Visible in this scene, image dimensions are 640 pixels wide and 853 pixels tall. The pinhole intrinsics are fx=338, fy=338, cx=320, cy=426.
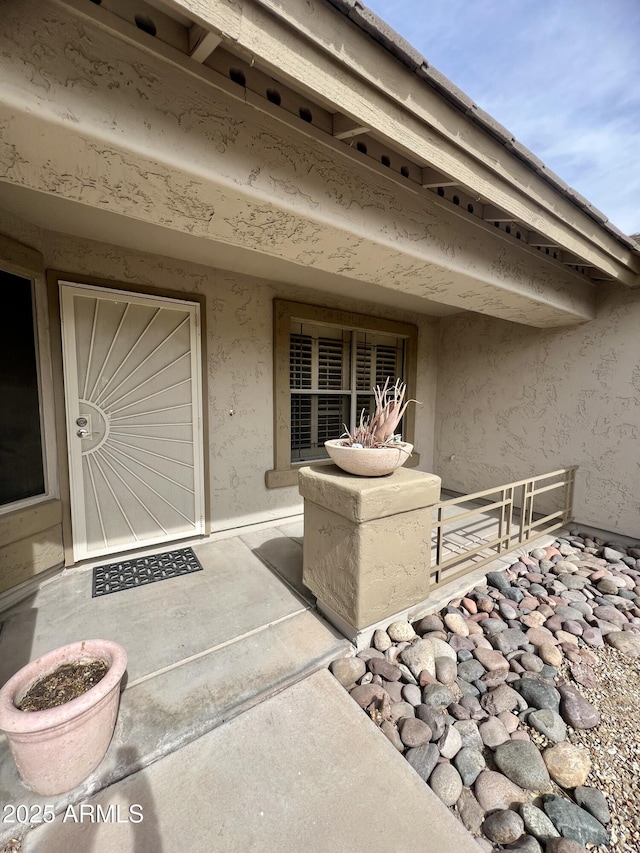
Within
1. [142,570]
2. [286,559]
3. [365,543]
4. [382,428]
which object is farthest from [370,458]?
[142,570]

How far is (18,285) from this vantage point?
2.59m

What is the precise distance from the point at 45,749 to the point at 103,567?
2005 mm

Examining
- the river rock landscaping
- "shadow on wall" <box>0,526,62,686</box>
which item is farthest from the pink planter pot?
the river rock landscaping

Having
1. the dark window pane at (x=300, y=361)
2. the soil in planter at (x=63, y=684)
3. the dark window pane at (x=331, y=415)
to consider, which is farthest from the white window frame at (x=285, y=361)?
the soil in planter at (x=63, y=684)

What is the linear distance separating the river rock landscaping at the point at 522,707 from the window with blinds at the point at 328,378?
2.61m

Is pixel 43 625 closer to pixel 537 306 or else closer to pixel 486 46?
pixel 537 306

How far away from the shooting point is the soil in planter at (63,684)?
142 centimetres

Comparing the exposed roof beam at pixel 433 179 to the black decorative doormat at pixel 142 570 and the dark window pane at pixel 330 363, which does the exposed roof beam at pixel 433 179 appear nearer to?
the dark window pane at pixel 330 363

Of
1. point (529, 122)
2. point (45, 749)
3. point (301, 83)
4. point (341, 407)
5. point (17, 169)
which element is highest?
point (529, 122)

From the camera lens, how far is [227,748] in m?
1.56

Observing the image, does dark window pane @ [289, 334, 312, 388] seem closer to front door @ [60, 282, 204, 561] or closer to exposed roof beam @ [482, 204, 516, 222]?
front door @ [60, 282, 204, 561]

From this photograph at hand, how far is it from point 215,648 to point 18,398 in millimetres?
2361

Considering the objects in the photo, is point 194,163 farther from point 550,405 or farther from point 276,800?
point 550,405

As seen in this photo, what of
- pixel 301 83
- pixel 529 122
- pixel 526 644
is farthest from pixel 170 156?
pixel 529 122
